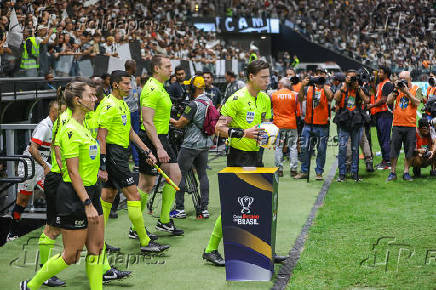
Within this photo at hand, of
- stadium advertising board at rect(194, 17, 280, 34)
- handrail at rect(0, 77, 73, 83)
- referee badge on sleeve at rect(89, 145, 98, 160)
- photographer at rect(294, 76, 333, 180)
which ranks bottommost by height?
photographer at rect(294, 76, 333, 180)

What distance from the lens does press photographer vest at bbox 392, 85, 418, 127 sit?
11438 millimetres

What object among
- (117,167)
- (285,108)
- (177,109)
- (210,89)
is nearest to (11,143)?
(177,109)

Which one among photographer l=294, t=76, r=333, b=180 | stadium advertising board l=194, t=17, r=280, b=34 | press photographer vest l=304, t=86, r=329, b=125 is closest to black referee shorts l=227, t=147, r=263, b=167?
photographer l=294, t=76, r=333, b=180

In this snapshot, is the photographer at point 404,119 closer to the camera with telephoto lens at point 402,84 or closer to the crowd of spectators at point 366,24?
the camera with telephoto lens at point 402,84

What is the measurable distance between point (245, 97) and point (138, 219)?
1847mm

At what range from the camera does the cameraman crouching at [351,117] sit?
11.7m

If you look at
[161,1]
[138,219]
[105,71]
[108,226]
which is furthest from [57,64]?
[161,1]

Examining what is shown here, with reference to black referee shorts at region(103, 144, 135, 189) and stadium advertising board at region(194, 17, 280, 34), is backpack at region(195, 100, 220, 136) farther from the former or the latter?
stadium advertising board at region(194, 17, 280, 34)

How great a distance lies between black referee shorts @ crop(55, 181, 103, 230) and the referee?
7.24ft

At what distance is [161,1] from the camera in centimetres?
3447

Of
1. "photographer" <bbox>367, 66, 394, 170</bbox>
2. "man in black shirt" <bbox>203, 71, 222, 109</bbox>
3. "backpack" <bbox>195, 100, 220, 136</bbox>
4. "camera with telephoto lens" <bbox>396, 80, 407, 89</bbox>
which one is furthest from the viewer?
"photographer" <bbox>367, 66, 394, 170</bbox>

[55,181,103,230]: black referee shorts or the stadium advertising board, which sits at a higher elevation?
the stadium advertising board

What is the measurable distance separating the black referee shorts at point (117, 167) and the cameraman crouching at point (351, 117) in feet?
20.0

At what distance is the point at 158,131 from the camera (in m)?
7.56
